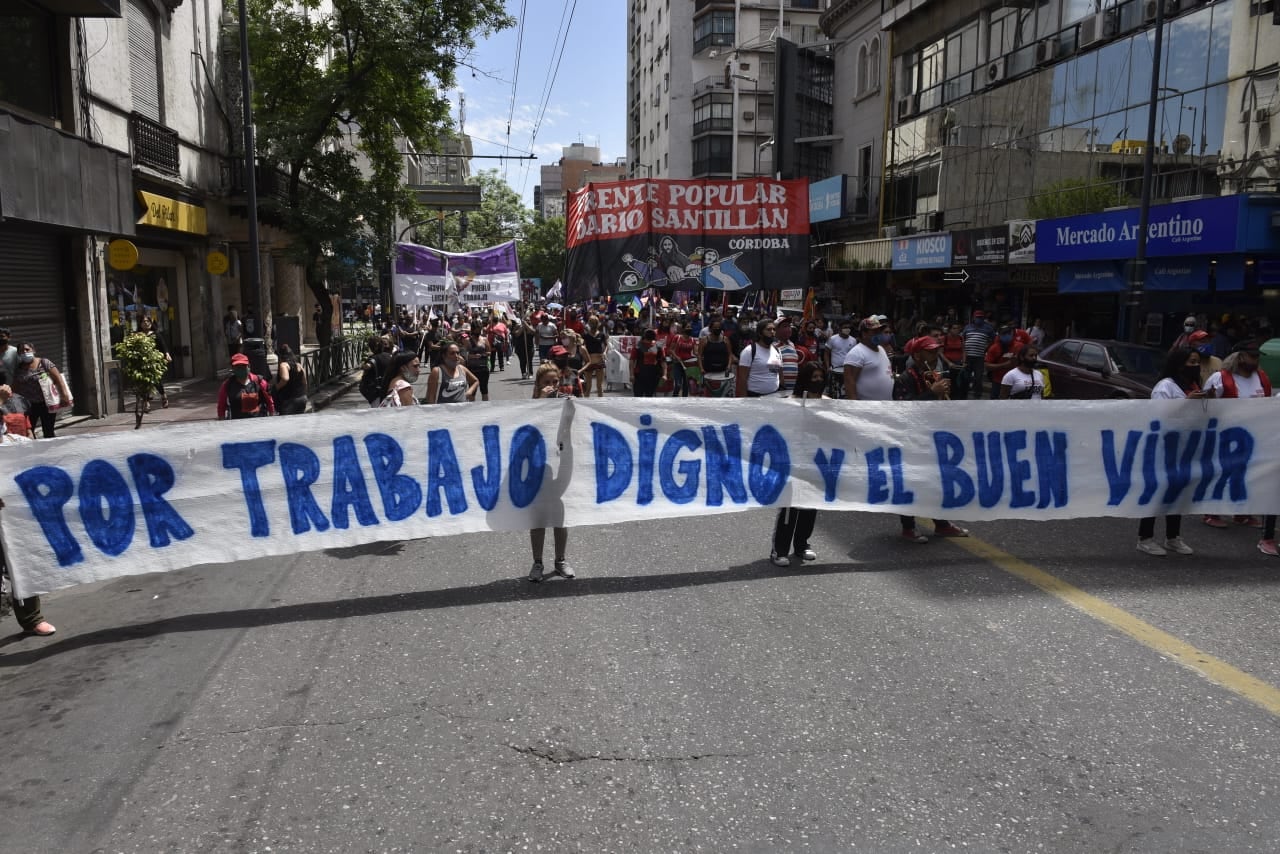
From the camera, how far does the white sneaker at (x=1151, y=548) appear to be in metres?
7.77

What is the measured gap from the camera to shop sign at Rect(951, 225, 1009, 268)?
85.3 feet

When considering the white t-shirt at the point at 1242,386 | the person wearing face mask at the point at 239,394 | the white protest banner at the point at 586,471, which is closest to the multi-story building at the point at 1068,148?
the white t-shirt at the point at 1242,386

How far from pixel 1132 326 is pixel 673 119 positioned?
57689 mm

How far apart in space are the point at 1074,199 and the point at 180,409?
20.7 m

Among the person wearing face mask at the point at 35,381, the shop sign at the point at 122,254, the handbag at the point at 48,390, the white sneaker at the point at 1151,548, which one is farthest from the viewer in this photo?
the shop sign at the point at 122,254

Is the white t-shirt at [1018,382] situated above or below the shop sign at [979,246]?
below

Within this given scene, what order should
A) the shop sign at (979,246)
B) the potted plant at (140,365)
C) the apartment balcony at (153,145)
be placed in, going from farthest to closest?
the shop sign at (979,246)
the apartment balcony at (153,145)
the potted plant at (140,365)

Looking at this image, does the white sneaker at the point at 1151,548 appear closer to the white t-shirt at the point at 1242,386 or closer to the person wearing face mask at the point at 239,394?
the white t-shirt at the point at 1242,386

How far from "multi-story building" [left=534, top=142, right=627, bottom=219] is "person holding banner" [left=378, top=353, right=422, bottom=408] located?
399ft

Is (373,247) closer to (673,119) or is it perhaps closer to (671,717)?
(671,717)

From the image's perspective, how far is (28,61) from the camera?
15016 mm

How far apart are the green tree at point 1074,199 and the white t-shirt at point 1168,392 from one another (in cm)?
1616

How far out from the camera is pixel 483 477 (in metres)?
7.18

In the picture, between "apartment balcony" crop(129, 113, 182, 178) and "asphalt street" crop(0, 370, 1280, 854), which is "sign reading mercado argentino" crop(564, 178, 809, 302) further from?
"apartment balcony" crop(129, 113, 182, 178)
